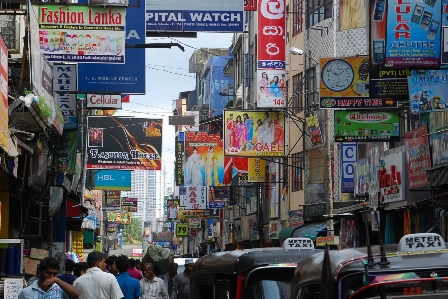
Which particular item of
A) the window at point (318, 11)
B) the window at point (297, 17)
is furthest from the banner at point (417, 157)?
the window at point (297, 17)

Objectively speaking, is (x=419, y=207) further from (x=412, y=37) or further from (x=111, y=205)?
(x=111, y=205)

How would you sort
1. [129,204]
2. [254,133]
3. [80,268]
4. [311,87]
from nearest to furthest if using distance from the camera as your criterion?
[80,268]
[254,133]
[311,87]
[129,204]

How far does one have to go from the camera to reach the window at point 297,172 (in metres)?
38.7

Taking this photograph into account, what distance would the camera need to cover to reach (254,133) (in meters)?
34.8

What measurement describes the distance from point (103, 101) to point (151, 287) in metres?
16.3

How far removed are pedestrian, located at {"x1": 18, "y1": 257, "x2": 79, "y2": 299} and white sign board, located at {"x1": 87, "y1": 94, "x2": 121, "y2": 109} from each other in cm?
1990

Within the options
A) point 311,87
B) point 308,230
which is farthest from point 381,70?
point 311,87

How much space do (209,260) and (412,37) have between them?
351 inches

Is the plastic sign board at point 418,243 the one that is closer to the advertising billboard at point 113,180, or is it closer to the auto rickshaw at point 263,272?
the auto rickshaw at point 263,272

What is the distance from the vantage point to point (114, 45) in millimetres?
19609

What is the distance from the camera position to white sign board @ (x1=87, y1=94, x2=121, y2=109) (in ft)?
99.9

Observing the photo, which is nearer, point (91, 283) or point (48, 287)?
point (48, 287)

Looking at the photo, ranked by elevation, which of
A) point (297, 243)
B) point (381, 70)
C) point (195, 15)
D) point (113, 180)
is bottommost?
point (297, 243)

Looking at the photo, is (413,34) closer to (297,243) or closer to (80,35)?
(80,35)
